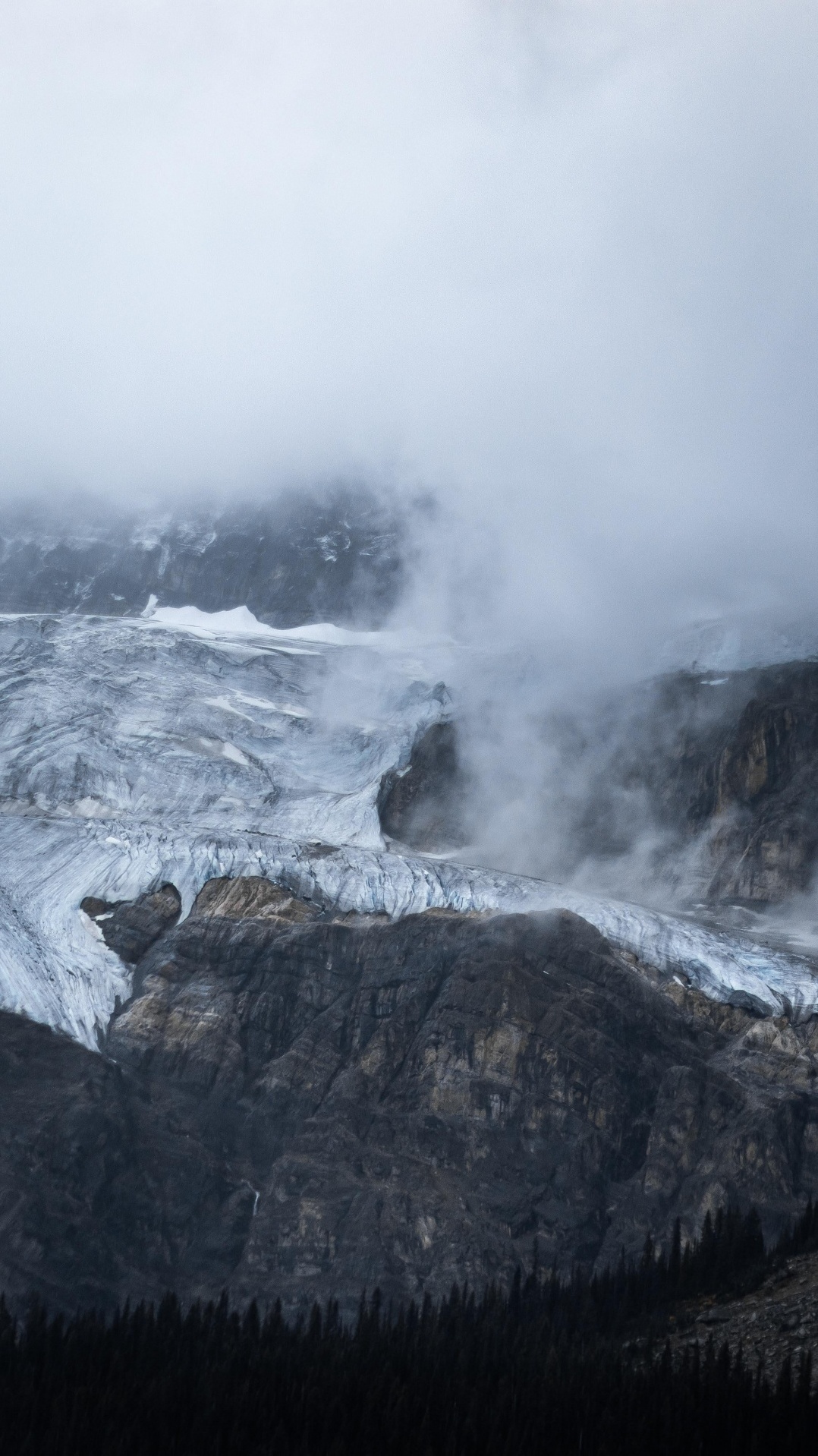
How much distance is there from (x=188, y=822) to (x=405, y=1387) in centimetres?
9333

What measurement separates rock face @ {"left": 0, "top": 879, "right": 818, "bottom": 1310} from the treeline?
2132 centimetres

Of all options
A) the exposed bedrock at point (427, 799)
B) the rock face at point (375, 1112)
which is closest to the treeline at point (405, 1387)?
the rock face at point (375, 1112)

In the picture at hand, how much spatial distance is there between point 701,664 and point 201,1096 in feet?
297

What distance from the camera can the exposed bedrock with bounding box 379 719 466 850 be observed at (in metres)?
176

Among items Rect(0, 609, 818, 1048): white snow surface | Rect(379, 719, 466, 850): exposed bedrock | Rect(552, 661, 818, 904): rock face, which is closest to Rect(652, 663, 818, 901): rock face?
Rect(552, 661, 818, 904): rock face

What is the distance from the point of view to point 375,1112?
4724 inches

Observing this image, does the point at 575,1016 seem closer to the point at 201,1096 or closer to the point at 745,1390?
the point at 201,1096

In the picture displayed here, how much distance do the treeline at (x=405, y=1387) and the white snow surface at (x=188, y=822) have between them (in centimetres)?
4327

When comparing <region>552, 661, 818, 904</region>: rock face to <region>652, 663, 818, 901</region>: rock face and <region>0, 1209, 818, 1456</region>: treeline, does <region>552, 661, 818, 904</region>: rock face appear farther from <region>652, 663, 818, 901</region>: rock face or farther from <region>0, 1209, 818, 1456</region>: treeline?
<region>0, 1209, 818, 1456</region>: treeline

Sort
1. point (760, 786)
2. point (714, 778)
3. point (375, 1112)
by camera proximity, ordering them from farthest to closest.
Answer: point (714, 778), point (760, 786), point (375, 1112)

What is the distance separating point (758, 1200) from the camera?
108 metres

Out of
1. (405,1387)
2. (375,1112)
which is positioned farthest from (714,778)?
(405,1387)

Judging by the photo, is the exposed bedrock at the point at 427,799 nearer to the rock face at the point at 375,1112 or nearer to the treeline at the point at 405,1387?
the rock face at the point at 375,1112

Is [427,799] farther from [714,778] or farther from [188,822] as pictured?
[188,822]
